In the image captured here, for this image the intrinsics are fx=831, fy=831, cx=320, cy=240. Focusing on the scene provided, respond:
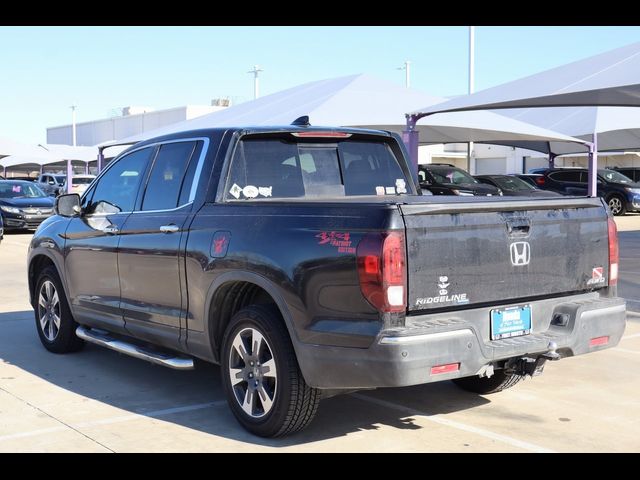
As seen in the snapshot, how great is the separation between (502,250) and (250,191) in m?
1.77

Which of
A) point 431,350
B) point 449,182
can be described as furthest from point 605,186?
point 431,350

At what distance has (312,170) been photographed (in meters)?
5.85

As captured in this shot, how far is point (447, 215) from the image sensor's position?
4492mm

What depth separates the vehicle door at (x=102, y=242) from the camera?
6367mm

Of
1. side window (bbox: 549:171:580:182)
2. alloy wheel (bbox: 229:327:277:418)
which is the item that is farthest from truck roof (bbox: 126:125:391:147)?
side window (bbox: 549:171:580:182)

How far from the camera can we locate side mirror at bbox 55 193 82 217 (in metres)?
6.87

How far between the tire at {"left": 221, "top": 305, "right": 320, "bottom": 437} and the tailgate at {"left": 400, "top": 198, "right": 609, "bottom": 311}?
85 cm

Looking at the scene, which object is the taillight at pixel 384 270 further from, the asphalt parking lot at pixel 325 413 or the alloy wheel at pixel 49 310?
the alloy wheel at pixel 49 310

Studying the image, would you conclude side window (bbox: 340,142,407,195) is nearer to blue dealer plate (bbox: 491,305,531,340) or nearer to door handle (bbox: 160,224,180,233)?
door handle (bbox: 160,224,180,233)

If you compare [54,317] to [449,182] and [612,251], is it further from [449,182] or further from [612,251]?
[449,182]

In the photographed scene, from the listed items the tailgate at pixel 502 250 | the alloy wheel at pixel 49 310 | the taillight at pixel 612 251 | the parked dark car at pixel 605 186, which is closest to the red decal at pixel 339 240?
the tailgate at pixel 502 250

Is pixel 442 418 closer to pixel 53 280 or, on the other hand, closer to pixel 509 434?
pixel 509 434

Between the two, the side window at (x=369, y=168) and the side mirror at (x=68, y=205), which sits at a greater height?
the side window at (x=369, y=168)

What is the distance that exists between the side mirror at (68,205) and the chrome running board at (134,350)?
37.9 inches
